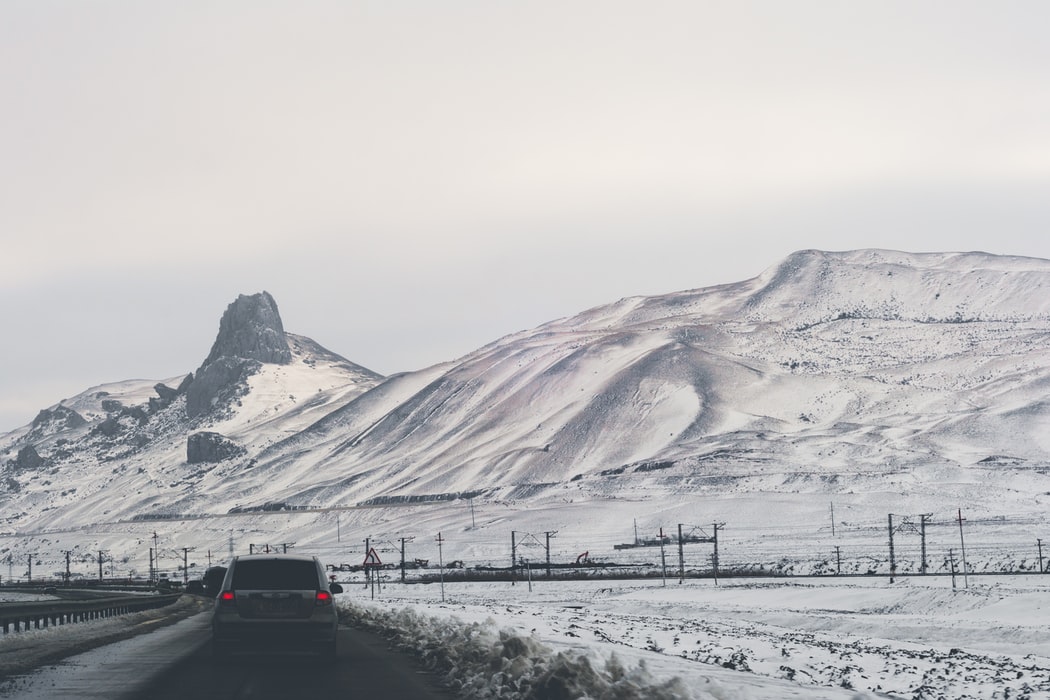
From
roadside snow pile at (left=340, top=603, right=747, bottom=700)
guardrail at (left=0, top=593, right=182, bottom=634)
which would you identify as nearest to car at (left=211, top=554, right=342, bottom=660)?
roadside snow pile at (left=340, top=603, right=747, bottom=700)

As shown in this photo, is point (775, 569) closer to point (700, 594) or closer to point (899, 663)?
point (700, 594)

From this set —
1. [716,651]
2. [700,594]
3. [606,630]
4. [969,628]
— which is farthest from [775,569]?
[716,651]

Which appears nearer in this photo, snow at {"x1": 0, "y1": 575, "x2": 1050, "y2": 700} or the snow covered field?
the snow covered field

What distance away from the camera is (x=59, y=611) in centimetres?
6119

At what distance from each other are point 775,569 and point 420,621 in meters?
137

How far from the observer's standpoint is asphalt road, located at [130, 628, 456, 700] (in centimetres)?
2442

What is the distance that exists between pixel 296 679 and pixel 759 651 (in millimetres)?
15636

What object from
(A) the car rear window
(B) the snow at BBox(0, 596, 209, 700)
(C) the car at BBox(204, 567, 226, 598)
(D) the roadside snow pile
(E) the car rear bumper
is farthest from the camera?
(C) the car at BBox(204, 567, 226, 598)

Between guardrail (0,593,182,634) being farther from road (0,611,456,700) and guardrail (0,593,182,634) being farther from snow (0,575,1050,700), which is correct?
road (0,611,456,700)

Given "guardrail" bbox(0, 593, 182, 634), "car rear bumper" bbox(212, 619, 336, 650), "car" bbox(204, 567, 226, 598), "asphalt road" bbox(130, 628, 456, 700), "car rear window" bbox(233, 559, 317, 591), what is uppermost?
"car rear window" bbox(233, 559, 317, 591)

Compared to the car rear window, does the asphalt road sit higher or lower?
lower

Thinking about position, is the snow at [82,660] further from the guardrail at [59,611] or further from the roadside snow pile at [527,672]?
the roadside snow pile at [527,672]

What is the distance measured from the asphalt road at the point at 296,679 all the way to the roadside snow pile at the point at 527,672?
2.23ft

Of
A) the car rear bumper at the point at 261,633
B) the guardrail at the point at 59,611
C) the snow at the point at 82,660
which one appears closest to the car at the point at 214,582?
the snow at the point at 82,660
